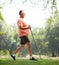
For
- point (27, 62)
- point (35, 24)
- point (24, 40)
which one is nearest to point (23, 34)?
point (24, 40)

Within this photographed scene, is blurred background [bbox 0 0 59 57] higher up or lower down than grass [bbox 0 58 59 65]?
higher up

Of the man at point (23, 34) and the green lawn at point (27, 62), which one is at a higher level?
the man at point (23, 34)

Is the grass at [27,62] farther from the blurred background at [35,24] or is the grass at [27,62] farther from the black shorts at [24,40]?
the black shorts at [24,40]

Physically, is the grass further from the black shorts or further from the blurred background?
the black shorts

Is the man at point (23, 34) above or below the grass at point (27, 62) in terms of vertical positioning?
above

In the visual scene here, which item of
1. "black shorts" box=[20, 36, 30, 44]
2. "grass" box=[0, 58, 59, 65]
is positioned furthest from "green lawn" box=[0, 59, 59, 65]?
"black shorts" box=[20, 36, 30, 44]

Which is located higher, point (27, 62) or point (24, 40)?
point (24, 40)

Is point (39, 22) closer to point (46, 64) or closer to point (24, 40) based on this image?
point (24, 40)

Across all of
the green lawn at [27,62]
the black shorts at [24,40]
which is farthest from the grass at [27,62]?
the black shorts at [24,40]

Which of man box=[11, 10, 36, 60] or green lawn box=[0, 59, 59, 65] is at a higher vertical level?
man box=[11, 10, 36, 60]

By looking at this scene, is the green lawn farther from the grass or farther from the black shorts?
the black shorts

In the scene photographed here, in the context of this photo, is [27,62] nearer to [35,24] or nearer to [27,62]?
[27,62]

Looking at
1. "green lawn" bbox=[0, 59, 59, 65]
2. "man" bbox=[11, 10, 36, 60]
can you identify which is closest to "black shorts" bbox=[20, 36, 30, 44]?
"man" bbox=[11, 10, 36, 60]

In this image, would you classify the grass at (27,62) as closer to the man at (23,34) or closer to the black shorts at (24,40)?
the man at (23,34)
